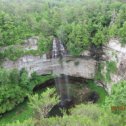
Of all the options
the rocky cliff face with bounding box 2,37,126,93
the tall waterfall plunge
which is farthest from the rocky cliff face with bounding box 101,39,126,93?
the tall waterfall plunge

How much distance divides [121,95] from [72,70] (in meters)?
18.7

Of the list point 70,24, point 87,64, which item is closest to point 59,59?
point 87,64

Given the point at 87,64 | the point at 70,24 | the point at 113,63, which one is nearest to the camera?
the point at 113,63

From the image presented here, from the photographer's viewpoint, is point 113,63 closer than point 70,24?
Yes

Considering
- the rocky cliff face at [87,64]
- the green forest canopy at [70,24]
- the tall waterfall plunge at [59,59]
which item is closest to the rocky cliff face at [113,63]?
the rocky cliff face at [87,64]

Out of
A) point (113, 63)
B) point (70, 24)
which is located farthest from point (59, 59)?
point (113, 63)

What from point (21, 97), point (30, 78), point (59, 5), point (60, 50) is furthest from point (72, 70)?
point (59, 5)

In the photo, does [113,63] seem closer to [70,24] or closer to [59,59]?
[59,59]

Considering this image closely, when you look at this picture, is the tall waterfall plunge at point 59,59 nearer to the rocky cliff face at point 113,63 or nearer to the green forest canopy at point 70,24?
the green forest canopy at point 70,24

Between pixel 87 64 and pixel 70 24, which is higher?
pixel 70 24

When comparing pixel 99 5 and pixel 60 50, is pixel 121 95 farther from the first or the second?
pixel 99 5

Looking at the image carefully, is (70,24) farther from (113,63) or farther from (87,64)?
(113,63)

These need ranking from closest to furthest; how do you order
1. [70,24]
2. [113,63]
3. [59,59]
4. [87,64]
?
[113,63] < [87,64] < [70,24] < [59,59]

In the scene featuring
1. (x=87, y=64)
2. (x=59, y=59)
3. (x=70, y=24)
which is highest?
(x=70, y=24)
